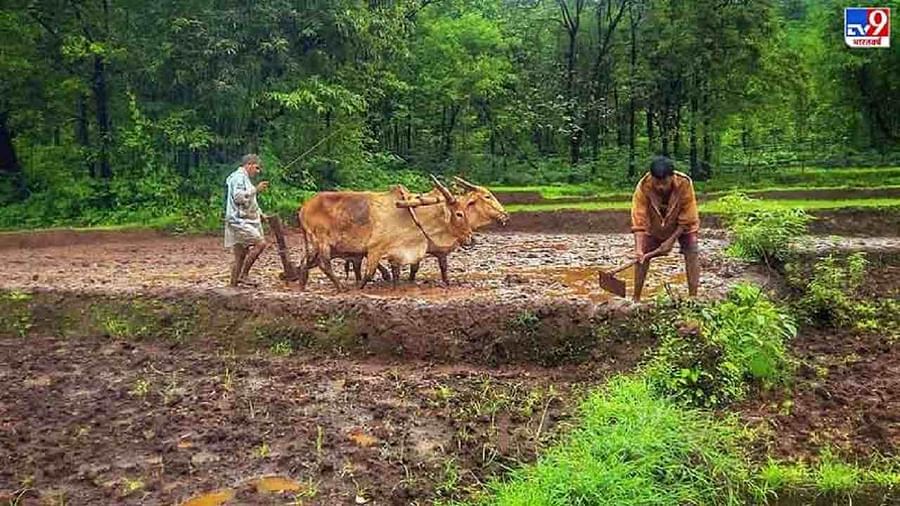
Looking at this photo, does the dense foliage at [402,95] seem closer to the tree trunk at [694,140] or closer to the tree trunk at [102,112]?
the tree trunk at [102,112]

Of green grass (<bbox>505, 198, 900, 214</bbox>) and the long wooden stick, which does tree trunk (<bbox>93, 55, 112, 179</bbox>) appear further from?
the long wooden stick

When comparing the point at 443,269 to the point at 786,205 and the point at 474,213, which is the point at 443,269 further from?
the point at 786,205

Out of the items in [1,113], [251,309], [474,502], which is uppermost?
→ [1,113]

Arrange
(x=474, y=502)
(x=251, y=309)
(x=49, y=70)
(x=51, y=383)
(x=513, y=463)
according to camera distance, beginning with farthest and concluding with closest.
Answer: (x=49, y=70) < (x=251, y=309) < (x=51, y=383) < (x=513, y=463) < (x=474, y=502)

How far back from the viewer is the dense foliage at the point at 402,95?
2211 centimetres

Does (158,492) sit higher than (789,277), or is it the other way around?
(789,277)

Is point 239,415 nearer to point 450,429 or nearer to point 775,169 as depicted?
point 450,429

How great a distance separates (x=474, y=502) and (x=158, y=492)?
2098 mm

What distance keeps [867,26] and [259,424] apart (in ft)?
66.3

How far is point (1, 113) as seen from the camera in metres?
24.2

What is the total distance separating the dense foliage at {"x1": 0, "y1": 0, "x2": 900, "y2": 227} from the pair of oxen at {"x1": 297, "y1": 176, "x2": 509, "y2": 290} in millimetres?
8958

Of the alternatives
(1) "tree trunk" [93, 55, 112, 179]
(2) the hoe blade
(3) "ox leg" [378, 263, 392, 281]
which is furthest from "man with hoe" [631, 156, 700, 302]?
(1) "tree trunk" [93, 55, 112, 179]

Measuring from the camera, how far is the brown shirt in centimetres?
988

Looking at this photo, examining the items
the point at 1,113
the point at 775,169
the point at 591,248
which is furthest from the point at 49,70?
the point at 775,169
